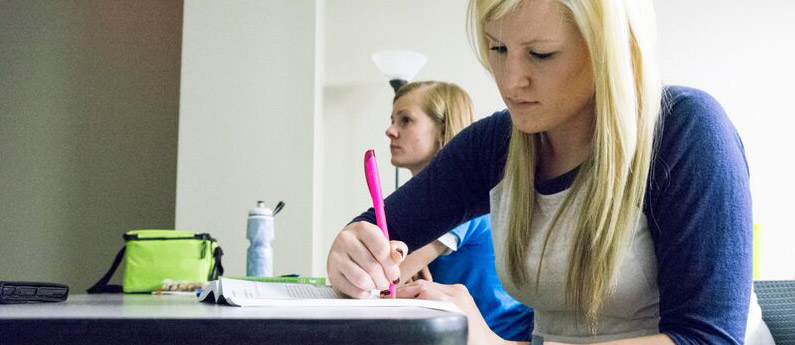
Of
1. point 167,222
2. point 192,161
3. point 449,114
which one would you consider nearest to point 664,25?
point 449,114

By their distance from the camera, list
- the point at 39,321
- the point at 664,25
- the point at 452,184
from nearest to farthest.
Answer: the point at 39,321 → the point at 452,184 → the point at 664,25

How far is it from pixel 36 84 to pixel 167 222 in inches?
35.7

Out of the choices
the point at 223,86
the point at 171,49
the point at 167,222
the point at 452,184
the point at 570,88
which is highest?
the point at 171,49

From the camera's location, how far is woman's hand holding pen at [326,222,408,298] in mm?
824

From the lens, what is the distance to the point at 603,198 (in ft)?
2.91

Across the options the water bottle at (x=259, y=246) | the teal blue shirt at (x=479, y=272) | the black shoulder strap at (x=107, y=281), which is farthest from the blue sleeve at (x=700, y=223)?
the black shoulder strap at (x=107, y=281)

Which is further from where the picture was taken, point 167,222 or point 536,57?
point 167,222

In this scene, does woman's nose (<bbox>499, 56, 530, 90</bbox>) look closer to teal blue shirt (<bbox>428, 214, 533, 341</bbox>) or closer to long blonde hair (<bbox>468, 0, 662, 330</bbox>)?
long blonde hair (<bbox>468, 0, 662, 330</bbox>)

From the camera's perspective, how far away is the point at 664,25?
11.1 ft

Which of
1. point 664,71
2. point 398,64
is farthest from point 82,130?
point 664,71

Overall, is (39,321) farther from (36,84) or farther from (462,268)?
(36,84)

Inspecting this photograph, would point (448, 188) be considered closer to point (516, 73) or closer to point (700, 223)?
point (516, 73)

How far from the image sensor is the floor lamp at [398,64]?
300 centimetres

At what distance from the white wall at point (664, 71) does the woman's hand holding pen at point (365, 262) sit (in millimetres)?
2351
